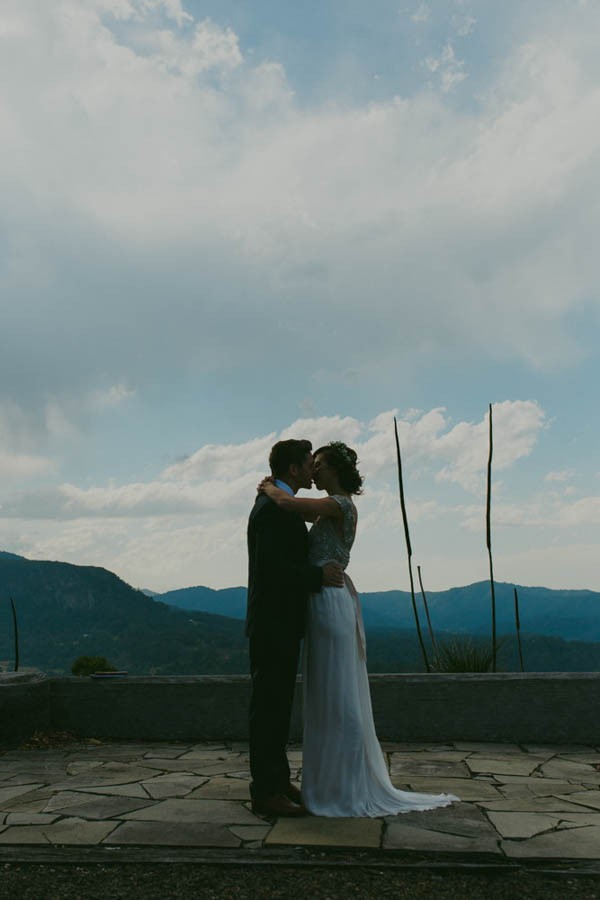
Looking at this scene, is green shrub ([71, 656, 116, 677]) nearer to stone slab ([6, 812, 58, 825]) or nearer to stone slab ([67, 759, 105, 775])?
stone slab ([67, 759, 105, 775])

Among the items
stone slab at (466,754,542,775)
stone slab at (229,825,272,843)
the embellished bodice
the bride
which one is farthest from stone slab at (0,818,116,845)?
stone slab at (466,754,542,775)

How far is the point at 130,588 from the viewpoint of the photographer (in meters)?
95.0

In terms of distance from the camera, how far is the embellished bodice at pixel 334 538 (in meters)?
3.97

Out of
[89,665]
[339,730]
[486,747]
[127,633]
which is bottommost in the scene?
[486,747]

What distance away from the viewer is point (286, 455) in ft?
13.1

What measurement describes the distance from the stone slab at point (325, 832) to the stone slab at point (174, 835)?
0.19m

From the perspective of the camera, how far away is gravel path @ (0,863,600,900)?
2.73 metres

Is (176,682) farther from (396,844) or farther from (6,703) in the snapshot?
(396,844)

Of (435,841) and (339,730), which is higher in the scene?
(339,730)

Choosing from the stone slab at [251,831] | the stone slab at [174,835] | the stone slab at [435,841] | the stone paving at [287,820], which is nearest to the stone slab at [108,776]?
the stone paving at [287,820]

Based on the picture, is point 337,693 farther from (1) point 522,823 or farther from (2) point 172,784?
(2) point 172,784

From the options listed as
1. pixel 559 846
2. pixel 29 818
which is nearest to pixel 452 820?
pixel 559 846

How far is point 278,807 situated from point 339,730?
422 millimetres

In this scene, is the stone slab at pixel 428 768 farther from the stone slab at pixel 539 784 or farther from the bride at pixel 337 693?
the bride at pixel 337 693
